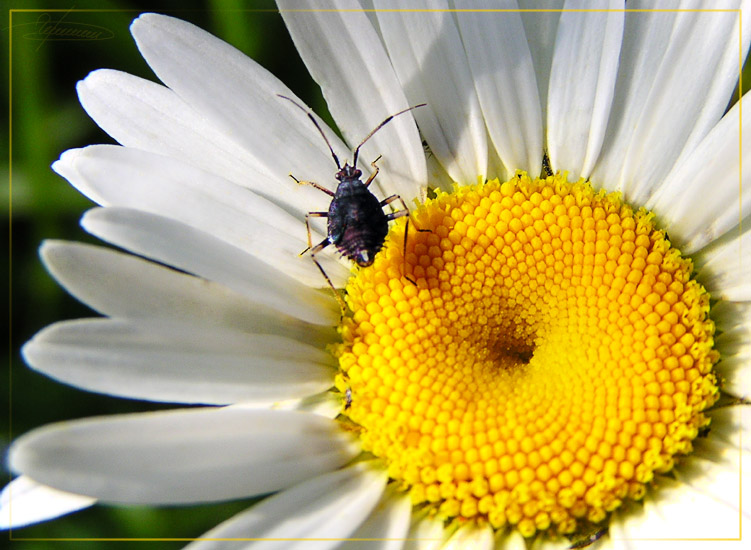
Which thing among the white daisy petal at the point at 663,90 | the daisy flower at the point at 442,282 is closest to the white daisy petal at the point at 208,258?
the daisy flower at the point at 442,282

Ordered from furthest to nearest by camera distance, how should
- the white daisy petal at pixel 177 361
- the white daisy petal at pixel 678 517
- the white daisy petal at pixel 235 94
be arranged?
the white daisy petal at pixel 235 94, the white daisy petal at pixel 678 517, the white daisy petal at pixel 177 361

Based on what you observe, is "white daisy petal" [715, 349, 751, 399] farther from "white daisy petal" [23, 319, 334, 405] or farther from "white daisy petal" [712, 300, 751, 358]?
"white daisy petal" [23, 319, 334, 405]

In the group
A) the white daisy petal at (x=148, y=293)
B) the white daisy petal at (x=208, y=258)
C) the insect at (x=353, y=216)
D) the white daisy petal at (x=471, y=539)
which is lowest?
the white daisy petal at (x=471, y=539)

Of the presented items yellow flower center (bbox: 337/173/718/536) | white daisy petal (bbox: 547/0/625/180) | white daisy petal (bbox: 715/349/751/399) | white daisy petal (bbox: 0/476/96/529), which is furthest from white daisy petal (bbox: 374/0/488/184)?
white daisy petal (bbox: 0/476/96/529)

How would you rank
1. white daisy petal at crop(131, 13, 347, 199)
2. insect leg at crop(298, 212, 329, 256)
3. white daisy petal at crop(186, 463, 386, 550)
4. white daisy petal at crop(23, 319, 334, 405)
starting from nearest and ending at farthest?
white daisy petal at crop(23, 319, 334, 405) → white daisy petal at crop(186, 463, 386, 550) → white daisy petal at crop(131, 13, 347, 199) → insect leg at crop(298, 212, 329, 256)

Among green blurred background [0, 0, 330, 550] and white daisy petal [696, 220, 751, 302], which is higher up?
green blurred background [0, 0, 330, 550]

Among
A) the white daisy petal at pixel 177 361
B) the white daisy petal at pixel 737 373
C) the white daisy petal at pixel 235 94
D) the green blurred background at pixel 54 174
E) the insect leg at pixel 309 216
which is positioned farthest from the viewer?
the green blurred background at pixel 54 174

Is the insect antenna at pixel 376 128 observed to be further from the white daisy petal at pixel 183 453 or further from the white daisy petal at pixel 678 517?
the white daisy petal at pixel 678 517
